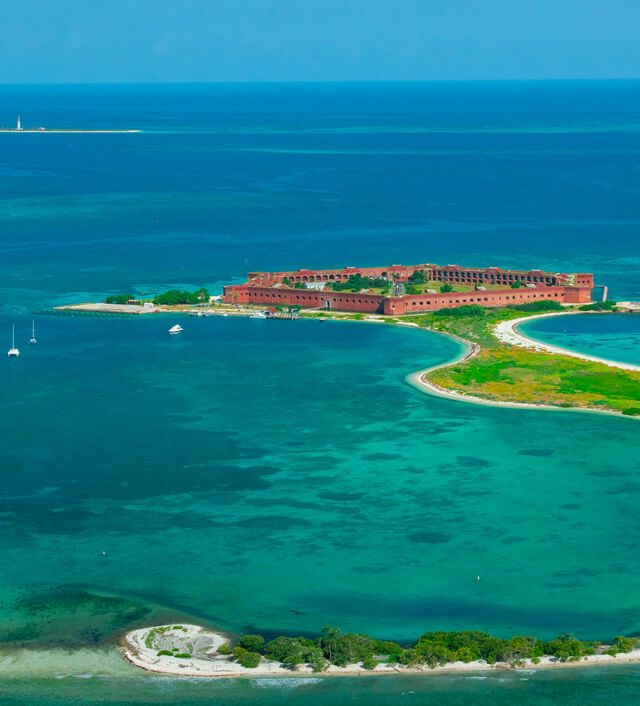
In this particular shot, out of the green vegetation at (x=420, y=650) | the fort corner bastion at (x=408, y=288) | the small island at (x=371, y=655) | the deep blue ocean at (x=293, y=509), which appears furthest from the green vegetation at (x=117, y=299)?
the green vegetation at (x=420, y=650)

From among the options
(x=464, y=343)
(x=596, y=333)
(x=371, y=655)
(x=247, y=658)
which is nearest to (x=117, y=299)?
(x=464, y=343)

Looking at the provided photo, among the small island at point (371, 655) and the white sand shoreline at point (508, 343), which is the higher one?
the white sand shoreline at point (508, 343)

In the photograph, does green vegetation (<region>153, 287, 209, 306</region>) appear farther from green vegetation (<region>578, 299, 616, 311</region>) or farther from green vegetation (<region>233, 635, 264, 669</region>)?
green vegetation (<region>233, 635, 264, 669</region>)

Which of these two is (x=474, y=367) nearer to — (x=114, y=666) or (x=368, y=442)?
(x=368, y=442)

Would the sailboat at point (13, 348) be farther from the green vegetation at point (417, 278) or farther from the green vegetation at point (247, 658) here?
the green vegetation at point (247, 658)

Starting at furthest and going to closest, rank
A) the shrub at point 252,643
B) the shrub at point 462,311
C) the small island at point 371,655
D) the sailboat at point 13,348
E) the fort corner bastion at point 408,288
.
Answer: the fort corner bastion at point 408,288 → the shrub at point 462,311 → the sailboat at point 13,348 → the shrub at point 252,643 → the small island at point 371,655

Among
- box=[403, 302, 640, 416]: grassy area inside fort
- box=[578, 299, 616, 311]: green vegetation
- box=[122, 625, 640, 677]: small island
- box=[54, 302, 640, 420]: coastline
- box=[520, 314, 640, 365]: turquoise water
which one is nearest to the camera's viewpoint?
box=[122, 625, 640, 677]: small island

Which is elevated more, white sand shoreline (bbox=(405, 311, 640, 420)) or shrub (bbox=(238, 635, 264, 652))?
white sand shoreline (bbox=(405, 311, 640, 420))

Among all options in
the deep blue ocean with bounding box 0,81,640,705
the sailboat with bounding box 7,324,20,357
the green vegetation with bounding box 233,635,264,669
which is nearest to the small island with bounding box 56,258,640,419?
the deep blue ocean with bounding box 0,81,640,705
